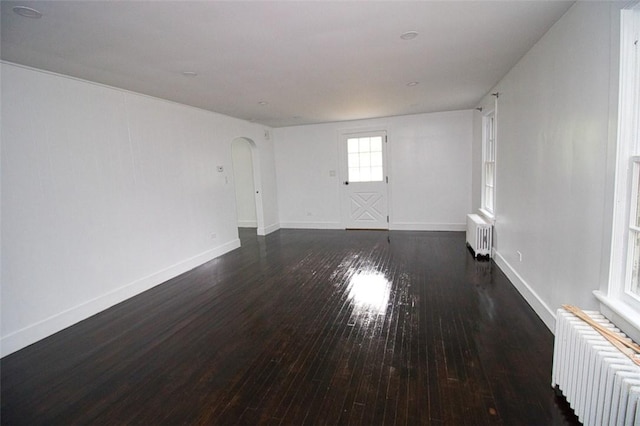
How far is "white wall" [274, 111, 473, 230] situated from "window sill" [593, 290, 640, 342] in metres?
5.05

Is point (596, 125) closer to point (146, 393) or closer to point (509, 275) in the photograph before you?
point (509, 275)

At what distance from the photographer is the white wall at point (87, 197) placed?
2.85m

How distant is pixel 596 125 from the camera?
2004 millimetres

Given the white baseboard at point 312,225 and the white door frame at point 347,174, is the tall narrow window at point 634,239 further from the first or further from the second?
the white baseboard at point 312,225

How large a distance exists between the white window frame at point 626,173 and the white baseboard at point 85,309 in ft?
14.7

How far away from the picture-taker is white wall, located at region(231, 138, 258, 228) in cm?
794

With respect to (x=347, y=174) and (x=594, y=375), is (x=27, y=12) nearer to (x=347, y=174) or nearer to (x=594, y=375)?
(x=594, y=375)

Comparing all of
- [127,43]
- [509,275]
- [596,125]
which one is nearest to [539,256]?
[509,275]

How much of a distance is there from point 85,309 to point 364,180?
5.65m

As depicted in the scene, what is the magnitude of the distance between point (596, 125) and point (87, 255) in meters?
4.63

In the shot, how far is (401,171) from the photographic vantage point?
7.04 metres

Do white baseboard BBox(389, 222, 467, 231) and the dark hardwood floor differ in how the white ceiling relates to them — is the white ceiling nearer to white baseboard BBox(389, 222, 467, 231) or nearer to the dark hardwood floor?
the dark hardwood floor

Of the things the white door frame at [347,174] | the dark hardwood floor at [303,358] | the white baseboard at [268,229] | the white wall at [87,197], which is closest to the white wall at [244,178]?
the white baseboard at [268,229]

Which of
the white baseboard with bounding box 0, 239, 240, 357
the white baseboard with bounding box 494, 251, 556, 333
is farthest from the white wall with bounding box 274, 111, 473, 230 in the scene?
the white baseboard with bounding box 0, 239, 240, 357
